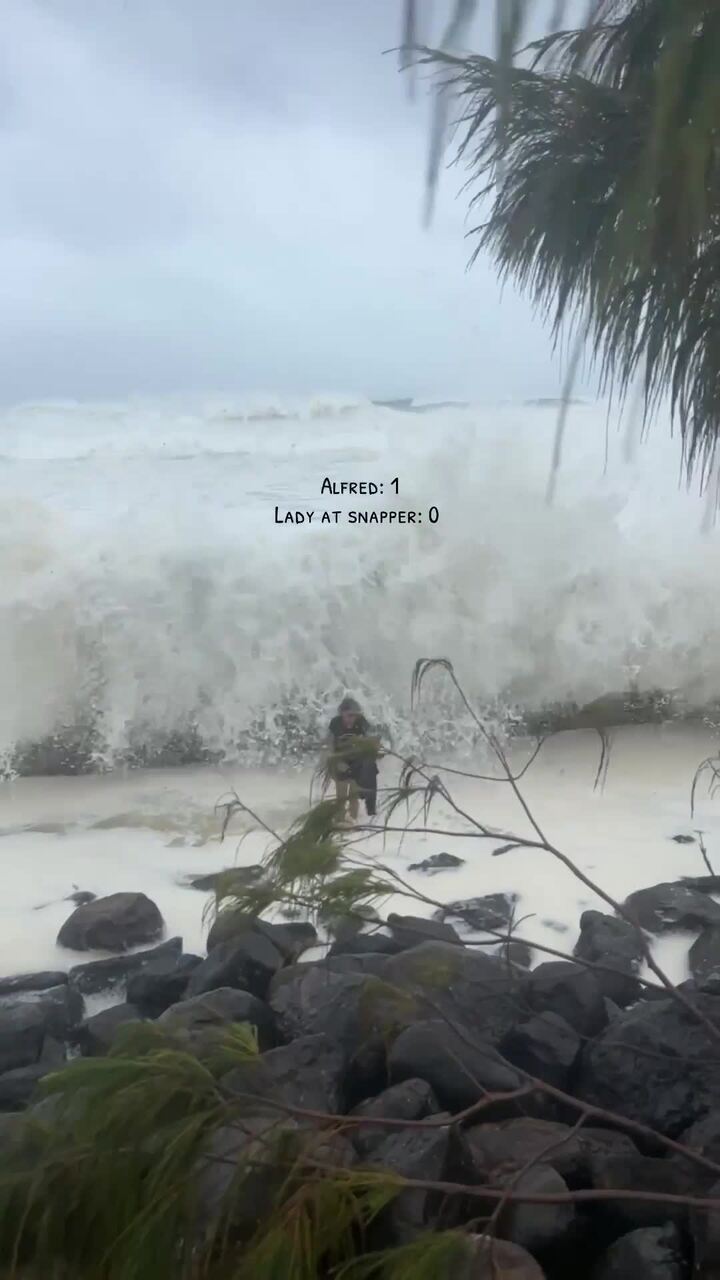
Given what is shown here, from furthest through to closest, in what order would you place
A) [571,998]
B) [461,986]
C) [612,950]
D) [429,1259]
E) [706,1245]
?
[612,950] < [571,998] < [461,986] < [706,1245] < [429,1259]

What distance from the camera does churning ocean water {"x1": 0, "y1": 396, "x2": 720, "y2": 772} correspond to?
3.93 feet

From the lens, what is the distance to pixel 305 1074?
978mm

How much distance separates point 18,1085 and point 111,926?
0.25 m

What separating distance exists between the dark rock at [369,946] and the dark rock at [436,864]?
0.12 metres

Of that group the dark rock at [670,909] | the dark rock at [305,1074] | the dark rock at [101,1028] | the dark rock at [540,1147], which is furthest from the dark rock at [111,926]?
the dark rock at [670,909]

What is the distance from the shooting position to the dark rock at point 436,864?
4.33 ft

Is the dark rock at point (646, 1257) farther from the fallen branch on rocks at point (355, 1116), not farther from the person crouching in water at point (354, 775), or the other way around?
the person crouching in water at point (354, 775)

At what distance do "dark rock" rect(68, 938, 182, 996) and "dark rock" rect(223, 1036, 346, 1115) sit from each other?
0.97ft

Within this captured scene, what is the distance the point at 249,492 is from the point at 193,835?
0.49m

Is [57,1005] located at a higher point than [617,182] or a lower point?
lower

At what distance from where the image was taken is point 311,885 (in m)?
0.86

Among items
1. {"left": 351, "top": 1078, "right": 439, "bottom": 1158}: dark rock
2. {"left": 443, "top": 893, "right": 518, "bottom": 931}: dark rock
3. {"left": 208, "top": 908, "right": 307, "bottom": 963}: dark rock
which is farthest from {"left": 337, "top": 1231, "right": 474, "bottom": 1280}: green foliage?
{"left": 443, "top": 893, "right": 518, "bottom": 931}: dark rock

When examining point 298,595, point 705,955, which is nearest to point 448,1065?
point 705,955

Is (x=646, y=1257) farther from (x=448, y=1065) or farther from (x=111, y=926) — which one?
(x=111, y=926)
